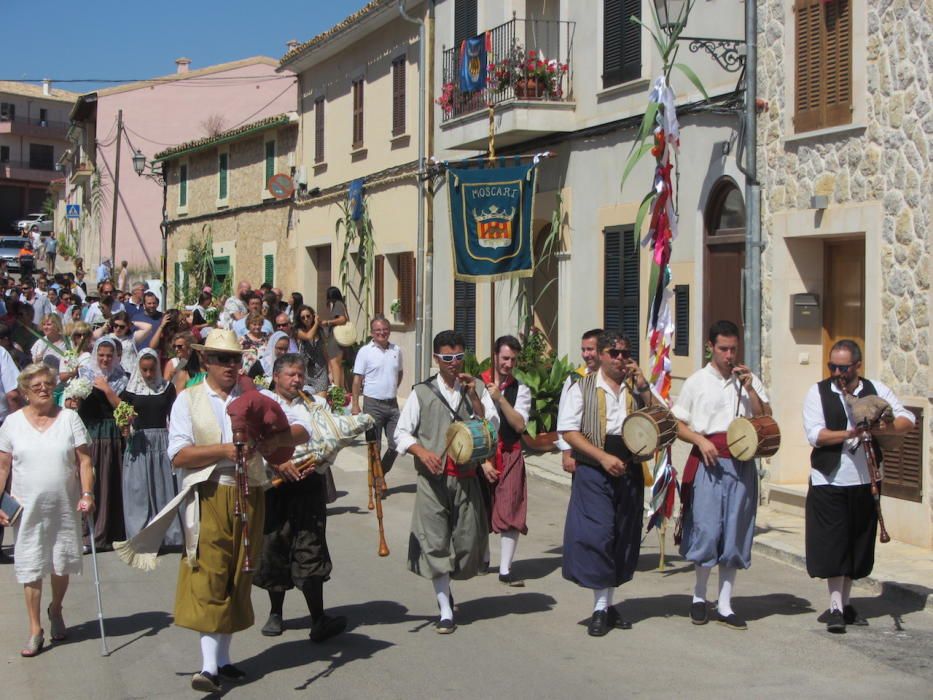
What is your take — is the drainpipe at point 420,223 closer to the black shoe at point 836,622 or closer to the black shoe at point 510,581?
the black shoe at point 510,581

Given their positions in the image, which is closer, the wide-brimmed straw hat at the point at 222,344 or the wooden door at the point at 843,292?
the wide-brimmed straw hat at the point at 222,344

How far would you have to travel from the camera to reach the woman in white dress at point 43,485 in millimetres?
7434

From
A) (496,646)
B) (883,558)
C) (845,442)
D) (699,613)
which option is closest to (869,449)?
(845,442)

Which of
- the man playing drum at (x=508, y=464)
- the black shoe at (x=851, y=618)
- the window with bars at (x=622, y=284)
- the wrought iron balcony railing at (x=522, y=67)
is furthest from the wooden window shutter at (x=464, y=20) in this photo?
the black shoe at (x=851, y=618)

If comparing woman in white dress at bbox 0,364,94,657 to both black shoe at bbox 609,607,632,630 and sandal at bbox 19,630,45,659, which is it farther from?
black shoe at bbox 609,607,632,630

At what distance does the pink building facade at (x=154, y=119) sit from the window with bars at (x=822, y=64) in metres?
32.6

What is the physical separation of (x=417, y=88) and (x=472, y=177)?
5.67 m

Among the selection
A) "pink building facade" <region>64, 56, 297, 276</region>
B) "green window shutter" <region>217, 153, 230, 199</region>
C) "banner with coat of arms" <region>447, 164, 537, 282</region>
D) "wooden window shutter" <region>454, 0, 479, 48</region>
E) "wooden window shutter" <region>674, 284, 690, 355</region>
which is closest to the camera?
"wooden window shutter" <region>674, 284, 690, 355</region>

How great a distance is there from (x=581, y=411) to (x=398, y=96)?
16145 millimetres

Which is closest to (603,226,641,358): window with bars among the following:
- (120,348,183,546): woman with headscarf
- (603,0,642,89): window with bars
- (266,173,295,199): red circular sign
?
(603,0,642,89): window with bars

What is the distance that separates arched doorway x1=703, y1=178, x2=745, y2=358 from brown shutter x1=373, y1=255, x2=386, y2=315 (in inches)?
429

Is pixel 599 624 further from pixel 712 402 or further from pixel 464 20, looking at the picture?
pixel 464 20

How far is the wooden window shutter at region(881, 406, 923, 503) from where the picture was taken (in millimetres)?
10438

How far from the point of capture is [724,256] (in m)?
13.8
